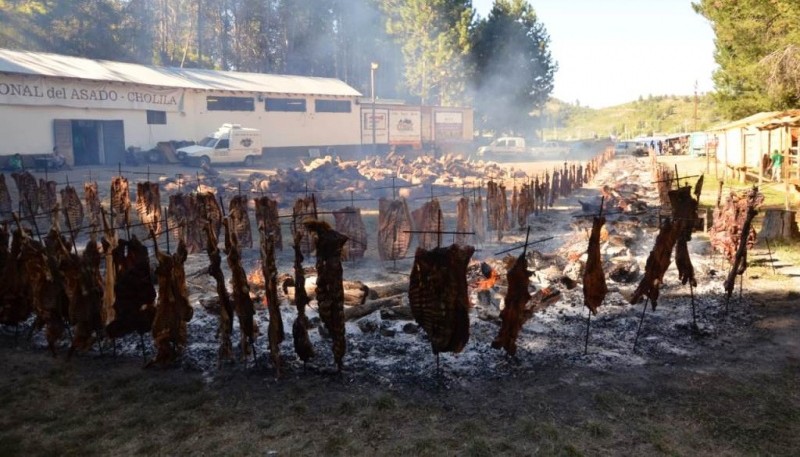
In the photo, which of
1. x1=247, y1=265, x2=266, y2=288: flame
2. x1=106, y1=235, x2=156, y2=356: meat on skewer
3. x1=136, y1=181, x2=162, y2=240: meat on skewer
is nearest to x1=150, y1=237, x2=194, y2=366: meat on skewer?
x1=106, y1=235, x2=156, y2=356: meat on skewer

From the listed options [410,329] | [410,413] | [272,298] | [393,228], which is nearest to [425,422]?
[410,413]

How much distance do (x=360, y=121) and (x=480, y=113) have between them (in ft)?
62.6

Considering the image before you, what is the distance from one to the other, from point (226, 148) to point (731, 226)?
25439 mm

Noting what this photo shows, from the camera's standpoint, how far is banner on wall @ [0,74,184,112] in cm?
2622

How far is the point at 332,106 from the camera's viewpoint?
130ft

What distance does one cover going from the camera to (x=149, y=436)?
5105mm

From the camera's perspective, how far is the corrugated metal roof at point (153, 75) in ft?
90.0

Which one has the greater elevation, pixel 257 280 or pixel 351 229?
pixel 351 229

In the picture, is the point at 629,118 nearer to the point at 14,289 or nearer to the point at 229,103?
the point at 229,103

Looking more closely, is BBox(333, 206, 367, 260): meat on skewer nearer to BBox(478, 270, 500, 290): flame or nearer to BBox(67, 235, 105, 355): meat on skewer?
BBox(478, 270, 500, 290): flame

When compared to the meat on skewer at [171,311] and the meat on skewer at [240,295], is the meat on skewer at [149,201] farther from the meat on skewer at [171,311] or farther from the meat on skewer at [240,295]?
the meat on skewer at [240,295]

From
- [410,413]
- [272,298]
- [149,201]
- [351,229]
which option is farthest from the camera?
[149,201]

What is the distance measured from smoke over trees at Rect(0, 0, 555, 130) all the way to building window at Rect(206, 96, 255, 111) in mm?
15671

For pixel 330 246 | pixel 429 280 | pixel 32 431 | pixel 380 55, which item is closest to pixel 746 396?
pixel 429 280
